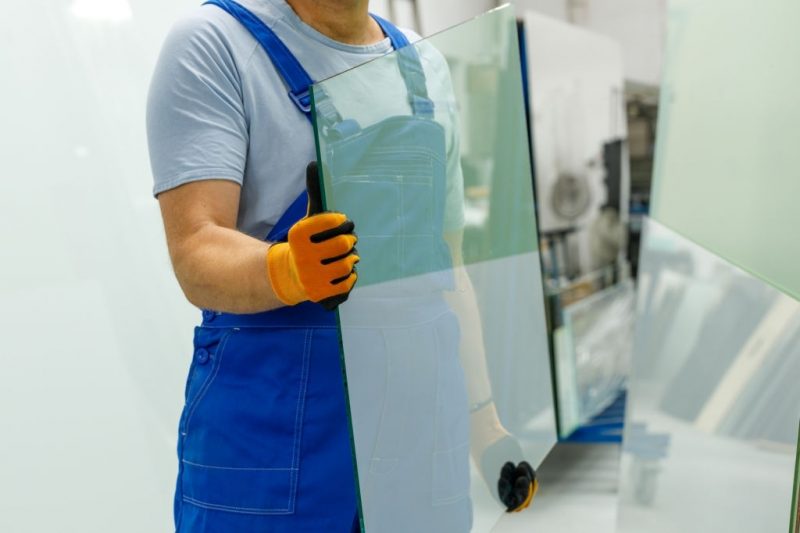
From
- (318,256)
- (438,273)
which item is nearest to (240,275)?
(318,256)

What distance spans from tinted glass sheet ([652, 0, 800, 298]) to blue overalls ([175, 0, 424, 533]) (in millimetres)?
851

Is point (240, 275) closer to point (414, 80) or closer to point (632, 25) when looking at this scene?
point (414, 80)

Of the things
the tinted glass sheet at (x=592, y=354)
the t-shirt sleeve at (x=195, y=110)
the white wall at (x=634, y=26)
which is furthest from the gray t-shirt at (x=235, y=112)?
the white wall at (x=634, y=26)

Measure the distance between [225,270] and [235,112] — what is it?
9.2 inches

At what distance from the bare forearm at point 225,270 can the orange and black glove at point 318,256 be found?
55 millimetres

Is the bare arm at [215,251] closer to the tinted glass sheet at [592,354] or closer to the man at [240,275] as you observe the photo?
the man at [240,275]

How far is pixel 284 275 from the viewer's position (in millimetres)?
936

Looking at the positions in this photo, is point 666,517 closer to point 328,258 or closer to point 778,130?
point 778,130

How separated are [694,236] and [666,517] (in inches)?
32.7

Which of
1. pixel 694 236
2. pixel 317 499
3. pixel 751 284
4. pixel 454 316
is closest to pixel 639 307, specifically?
pixel 694 236

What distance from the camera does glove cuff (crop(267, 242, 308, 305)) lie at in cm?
92

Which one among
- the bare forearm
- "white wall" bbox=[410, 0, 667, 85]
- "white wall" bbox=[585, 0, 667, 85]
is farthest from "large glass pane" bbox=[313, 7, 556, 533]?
"white wall" bbox=[585, 0, 667, 85]

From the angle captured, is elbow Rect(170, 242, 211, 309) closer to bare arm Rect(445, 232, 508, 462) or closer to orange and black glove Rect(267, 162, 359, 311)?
orange and black glove Rect(267, 162, 359, 311)

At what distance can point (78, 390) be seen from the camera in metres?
1.75
